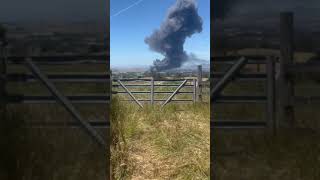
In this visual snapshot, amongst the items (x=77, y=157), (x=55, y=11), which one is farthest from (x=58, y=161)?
(x=55, y=11)

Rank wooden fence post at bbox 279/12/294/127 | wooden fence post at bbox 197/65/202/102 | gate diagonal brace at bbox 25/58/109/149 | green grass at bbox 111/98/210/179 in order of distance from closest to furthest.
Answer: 1. wooden fence post at bbox 279/12/294/127
2. gate diagonal brace at bbox 25/58/109/149
3. green grass at bbox 111/98/210/179
4. wooden fence post at bbox 197/65/202/102

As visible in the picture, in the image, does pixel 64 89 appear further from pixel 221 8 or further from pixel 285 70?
pixel 285 70

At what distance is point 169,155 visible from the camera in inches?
179

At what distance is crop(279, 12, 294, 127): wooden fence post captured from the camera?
269cm

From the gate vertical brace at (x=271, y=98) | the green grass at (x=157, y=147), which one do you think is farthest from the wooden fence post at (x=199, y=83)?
the gate vertical brace at (x=271, y=98)

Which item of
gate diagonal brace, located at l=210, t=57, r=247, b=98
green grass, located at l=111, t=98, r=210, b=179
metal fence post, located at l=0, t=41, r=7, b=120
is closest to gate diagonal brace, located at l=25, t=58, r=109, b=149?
metal fence post, located at l=0, t=41, r=7, b=120

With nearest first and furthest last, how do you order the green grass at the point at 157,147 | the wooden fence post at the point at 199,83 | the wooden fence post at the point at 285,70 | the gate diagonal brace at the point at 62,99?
the wooden fence post at the point at 285,70 < the gate diagonal brace at the point at 62,99 < the green grass at the point at 157,147 < the wooden fence post at the point at 199,83

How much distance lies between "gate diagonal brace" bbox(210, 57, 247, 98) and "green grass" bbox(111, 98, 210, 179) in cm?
111

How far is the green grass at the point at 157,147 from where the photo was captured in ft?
12.4

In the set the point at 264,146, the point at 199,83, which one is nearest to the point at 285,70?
the point at 264,146

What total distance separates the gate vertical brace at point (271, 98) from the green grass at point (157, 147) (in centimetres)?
101

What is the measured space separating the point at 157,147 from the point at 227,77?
2.27 metres

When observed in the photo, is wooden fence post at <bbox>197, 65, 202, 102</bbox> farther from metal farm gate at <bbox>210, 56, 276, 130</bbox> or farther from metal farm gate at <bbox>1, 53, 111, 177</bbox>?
metal farm gate at <bbox>1, 53, 111, 177</bbox>

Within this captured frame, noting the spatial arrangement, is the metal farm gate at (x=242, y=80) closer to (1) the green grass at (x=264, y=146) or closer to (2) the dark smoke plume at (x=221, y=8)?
(1) the green grass at (x=264, y=146)
